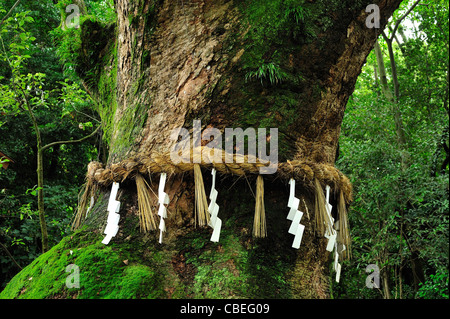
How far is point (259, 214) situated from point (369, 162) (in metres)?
4.00

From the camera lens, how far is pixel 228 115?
1.38 metres

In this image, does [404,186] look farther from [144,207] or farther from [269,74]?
[144,207]

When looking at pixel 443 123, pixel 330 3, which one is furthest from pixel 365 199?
pixel 330 3

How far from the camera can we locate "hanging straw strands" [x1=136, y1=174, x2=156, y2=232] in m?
1.29

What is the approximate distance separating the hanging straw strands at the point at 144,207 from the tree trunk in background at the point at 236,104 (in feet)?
0.12

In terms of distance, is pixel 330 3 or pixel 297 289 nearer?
pixel 297 289

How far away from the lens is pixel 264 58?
1.41m

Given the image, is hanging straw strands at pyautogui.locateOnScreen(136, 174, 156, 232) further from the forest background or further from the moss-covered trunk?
the forest background

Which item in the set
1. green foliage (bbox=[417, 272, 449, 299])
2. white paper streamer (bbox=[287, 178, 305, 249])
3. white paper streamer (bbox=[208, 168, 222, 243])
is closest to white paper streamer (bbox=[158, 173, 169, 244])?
white paper streamer (bbox=[208, 168, 222, 243])

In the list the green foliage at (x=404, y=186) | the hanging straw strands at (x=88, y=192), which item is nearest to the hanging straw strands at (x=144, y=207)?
the hanging straw strands at (x=88, y=192)

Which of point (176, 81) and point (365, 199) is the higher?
point (176, 81)

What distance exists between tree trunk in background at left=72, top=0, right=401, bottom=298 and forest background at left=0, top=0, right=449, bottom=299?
2041mm

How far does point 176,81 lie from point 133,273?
685mm
